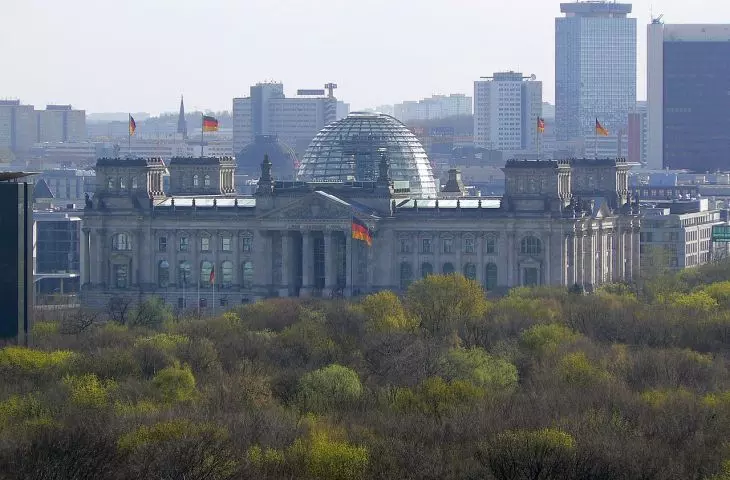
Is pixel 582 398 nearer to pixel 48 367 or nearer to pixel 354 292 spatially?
pixel 48 367

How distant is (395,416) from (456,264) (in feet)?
282

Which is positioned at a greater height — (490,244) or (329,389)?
(490,244)

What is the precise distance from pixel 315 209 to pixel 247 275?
6.83 metres

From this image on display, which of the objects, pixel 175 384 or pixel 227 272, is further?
pixel 227 272

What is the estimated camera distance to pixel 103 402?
105125 mm

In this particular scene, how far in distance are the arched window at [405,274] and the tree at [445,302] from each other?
30.1 m

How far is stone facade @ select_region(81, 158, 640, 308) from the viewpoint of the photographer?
609ft

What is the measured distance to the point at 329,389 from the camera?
358ft

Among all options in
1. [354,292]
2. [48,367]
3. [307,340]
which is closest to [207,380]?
[48,367]

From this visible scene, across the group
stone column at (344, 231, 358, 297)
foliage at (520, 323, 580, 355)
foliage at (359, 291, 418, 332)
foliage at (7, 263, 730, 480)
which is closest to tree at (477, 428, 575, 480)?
foliage at (7, 263, 730, 480)

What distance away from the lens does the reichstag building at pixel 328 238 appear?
18550 cm

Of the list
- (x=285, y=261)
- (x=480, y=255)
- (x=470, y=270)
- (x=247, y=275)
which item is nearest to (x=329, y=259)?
(x=285, y=261)

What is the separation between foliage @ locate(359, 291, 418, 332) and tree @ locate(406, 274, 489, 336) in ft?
2.56

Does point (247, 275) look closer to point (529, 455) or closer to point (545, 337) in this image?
point (545, 337)
